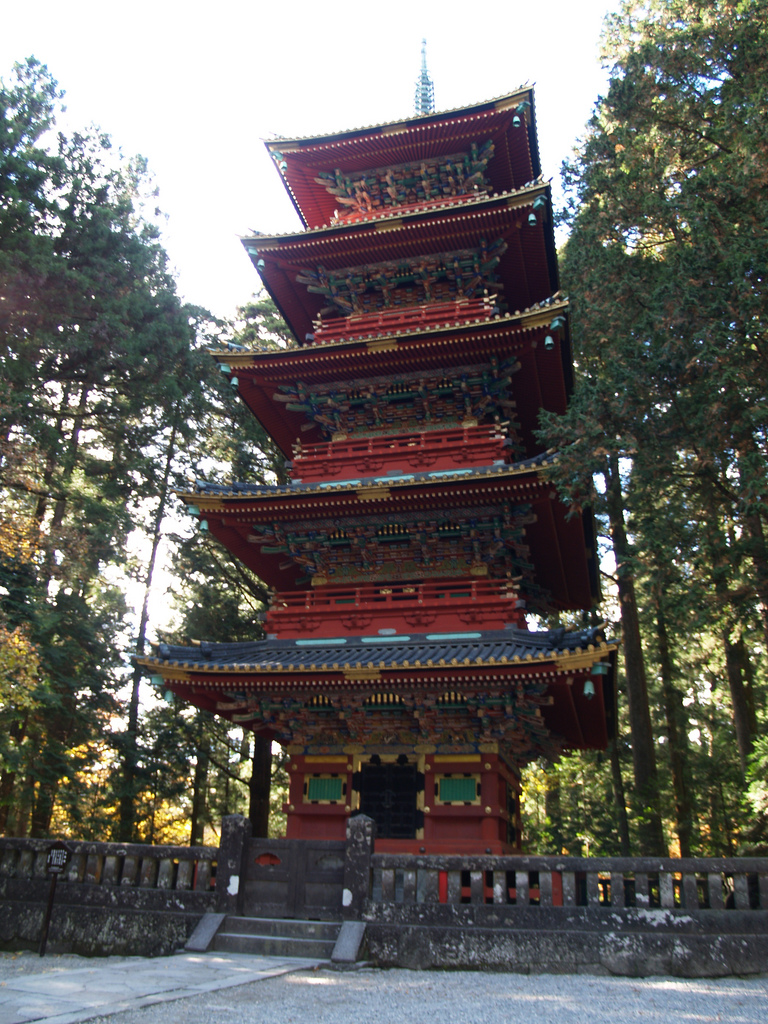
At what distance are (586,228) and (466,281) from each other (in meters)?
2.86

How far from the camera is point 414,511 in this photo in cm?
1370

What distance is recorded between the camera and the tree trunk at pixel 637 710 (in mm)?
17750

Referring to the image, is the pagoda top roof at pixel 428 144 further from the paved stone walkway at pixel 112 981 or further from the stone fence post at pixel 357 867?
the paved stone walkway at pixel 112 981

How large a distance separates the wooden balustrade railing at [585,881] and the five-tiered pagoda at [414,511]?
2.61 m

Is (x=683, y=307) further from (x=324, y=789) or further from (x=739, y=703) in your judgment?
(x=739, y=703)

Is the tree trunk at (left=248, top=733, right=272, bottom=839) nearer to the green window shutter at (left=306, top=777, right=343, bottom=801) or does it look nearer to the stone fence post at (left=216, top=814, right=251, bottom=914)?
the green window shutter at (left=306, top=777, right=343, bottom=801)

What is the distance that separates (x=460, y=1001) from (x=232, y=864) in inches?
163

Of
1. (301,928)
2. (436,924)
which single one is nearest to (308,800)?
(301,928)

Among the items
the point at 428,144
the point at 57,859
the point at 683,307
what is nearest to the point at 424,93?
the point at 428,144

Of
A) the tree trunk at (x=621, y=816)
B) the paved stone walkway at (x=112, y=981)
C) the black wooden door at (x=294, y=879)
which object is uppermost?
the tree trunk at (x=621, y=816)

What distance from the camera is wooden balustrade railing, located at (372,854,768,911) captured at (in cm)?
843

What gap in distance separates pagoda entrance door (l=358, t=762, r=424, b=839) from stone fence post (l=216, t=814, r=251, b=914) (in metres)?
2.96

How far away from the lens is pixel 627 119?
14.6 m

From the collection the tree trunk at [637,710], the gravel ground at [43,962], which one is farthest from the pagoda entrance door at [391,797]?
the tree trunk at [637,710]
